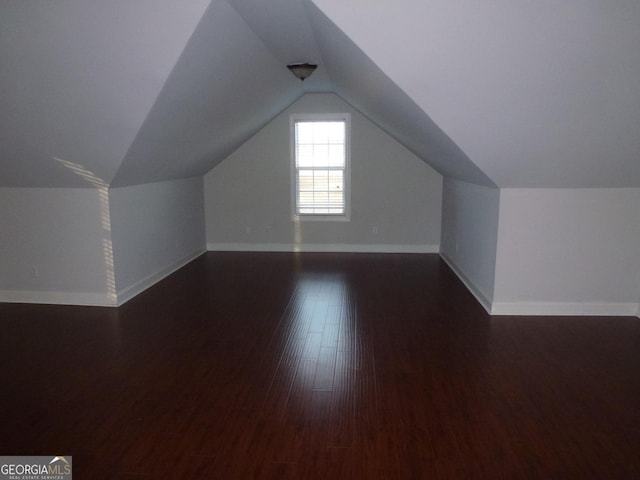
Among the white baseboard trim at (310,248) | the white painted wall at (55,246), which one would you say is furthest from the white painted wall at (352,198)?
the white painted wall at (55,246)

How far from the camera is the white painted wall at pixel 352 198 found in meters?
6.89

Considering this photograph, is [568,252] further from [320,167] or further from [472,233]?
[320,167]

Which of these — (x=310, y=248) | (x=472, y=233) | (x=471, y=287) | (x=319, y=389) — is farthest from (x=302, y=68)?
(x=310, y=248)

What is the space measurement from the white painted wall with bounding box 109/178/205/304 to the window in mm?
1558

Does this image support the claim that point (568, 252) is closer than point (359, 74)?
No

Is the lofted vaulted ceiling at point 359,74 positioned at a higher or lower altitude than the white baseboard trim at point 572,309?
higher

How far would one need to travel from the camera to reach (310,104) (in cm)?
689

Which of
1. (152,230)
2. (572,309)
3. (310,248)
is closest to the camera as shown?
(572,309)

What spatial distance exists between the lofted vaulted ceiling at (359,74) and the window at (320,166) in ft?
8.77

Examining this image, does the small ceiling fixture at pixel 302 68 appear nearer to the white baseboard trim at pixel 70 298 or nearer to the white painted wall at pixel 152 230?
the white painted wall at pixel 152 230

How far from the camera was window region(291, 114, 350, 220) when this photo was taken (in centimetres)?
695

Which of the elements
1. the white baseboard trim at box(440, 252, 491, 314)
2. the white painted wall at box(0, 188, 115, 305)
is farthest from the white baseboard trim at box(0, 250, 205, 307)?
the white baseboard trim at box(440, 252, 491, 314)

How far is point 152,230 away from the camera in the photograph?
533 cm

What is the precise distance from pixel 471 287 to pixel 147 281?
3.59 m
